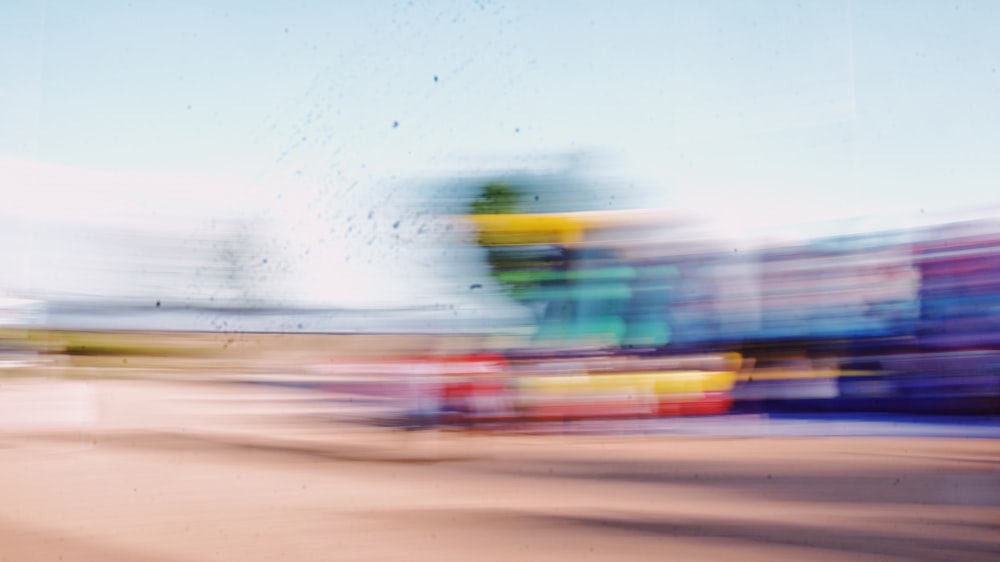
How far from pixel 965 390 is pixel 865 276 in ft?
2.32

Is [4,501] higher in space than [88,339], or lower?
lower

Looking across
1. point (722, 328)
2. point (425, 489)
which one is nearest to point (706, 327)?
point (722, 328)

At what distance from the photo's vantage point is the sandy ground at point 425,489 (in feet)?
7.58

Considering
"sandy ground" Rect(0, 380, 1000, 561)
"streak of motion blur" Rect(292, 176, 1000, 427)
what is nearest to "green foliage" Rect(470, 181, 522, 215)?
"streak of motion blur" Rect(292, 176, 1000, 427)

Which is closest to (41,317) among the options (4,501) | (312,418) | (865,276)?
(4,501)

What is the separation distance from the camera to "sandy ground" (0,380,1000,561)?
7.58 feet

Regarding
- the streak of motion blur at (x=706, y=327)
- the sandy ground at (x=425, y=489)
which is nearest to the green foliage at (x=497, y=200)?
the streak of motion blur at (x=706, y=327)

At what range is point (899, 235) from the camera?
4.38 metres

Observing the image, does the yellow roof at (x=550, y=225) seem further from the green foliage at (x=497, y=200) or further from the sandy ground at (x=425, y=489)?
the sandy ground at (x=425, y=489)

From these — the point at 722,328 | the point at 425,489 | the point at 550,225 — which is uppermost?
the point at 550,225

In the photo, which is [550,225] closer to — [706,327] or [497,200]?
[497,200]

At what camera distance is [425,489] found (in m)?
2.94

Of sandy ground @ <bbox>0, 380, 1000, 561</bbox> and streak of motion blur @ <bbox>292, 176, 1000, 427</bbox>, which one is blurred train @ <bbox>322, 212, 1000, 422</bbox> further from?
sandy ground @ <bbox>0, 380, 1000, 561</bbox>

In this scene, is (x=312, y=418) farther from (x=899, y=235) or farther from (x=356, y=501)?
(x=899, y=235)
